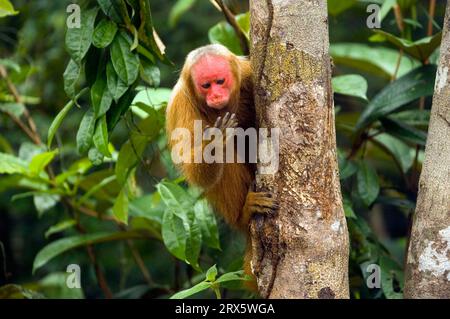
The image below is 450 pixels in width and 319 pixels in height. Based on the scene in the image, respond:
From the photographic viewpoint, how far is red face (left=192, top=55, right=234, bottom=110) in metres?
3.37

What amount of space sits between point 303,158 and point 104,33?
3.73 ft

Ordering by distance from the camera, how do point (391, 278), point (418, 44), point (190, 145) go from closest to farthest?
point (190, 145) < point (391, 278) < point (418, 44)

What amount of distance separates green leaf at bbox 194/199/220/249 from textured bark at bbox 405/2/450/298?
117cm

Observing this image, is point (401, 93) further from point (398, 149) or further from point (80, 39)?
point (80, 39)

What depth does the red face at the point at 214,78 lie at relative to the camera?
3367mm

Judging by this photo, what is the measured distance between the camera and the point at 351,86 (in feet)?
13.0

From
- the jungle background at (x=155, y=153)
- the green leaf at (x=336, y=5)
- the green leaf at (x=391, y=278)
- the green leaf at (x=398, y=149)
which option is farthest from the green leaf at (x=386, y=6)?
the green leaf at (x=391, y=278)

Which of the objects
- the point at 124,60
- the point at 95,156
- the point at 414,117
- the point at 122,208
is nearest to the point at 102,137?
the point at 95,156

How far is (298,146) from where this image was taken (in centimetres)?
272

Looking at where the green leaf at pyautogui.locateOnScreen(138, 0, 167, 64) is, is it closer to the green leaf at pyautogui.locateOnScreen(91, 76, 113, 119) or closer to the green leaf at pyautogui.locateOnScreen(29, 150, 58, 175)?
the green leaf at pyautogui.locateOnScreen(91, 76, 113, 119)

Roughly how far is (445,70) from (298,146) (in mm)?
Answer: 668

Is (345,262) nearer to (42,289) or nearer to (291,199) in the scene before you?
(291,199)

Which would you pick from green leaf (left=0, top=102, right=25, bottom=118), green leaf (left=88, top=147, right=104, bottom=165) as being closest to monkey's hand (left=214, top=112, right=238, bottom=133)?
green leaf (left=88, top=147, right=104, bottom=165)

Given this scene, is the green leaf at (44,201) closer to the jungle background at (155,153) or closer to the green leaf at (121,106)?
the jungle background at (155,153)
